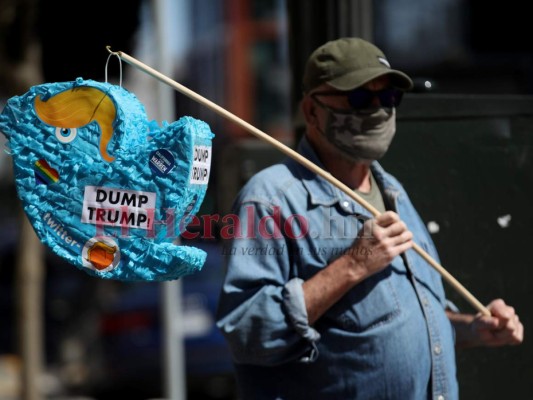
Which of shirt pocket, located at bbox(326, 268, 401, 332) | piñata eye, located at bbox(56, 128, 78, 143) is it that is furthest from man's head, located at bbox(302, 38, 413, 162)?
piñata eye, located at bbox(56, 128, 78, 143)

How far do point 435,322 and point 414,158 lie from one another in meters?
0.82

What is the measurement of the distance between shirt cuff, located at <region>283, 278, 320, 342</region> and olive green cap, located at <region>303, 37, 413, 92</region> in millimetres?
643

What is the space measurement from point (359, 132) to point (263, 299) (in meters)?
0.59

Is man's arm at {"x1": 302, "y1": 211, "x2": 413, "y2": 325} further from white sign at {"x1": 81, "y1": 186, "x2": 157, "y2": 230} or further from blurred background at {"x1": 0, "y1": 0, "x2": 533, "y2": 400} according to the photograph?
blurred background at {"x1": 0, "y1": 0, "x2": 533, "y2": 400}

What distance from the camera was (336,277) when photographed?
308 cm

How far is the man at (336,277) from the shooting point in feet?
10.2

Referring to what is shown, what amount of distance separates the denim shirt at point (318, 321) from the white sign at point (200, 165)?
354mm

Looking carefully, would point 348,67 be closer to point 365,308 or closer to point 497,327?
point 365,308

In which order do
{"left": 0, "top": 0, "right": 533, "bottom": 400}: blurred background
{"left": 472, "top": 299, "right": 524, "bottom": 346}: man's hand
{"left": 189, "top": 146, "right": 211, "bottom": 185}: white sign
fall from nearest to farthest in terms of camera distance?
{"left": 189, "top": 146, "right": 211, "bottom": 185}: white sign < {"left": 472, "top": 299, "right": 524, "bottom": 346}: man's hand < {"left": 0, "top": 0, "right": 533, "bottom": 400}: blurred background

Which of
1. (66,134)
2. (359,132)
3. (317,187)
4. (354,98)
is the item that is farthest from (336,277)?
(66,134)

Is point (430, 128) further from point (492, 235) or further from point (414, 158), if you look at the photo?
point (492, 235)

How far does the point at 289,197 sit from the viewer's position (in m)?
3.24

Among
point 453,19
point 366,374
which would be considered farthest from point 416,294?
point 453,19

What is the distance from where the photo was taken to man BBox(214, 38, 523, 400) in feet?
10.2
